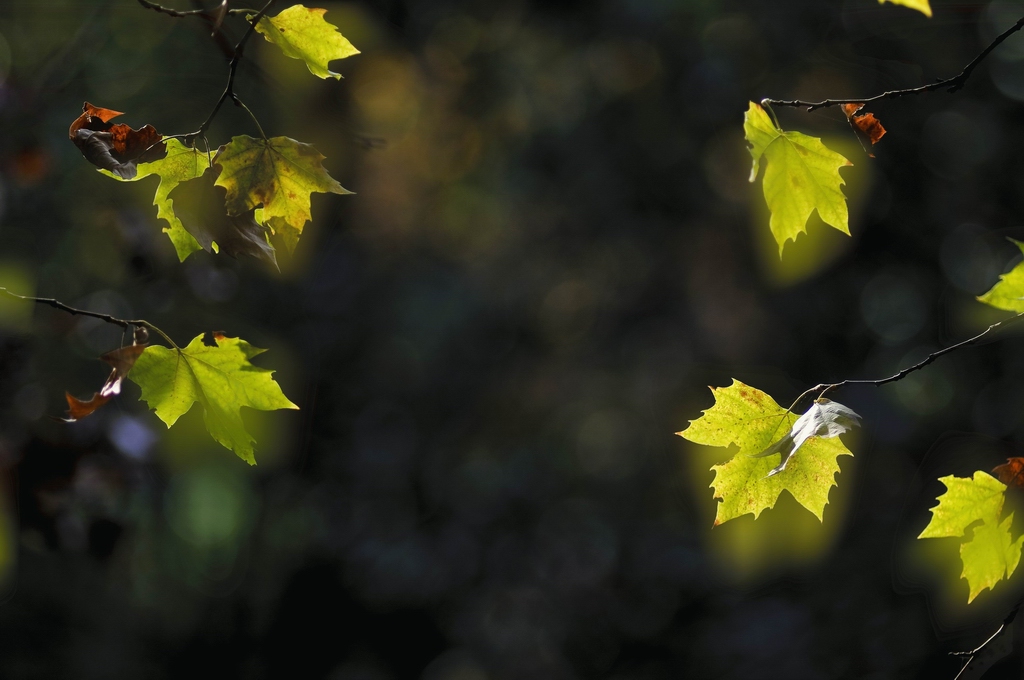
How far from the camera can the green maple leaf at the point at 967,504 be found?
665mm

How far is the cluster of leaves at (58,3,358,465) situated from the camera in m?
0.61

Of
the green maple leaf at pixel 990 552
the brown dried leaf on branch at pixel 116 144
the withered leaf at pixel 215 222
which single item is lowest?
the green maple leaf at pixel 990 552

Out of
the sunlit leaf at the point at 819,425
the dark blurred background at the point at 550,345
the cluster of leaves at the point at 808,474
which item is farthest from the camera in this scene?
the dark blurred background at the point at 550,345

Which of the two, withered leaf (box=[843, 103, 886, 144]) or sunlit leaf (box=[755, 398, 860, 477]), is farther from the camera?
withered leaf (box=[843, 103, 886, 144])

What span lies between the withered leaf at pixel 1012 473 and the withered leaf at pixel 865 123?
12.0 inches

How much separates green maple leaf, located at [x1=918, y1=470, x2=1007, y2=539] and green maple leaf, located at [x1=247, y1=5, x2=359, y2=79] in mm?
648

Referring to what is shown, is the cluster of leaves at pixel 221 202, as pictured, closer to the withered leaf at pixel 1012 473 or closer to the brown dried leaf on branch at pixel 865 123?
the brown dried leaf on branch at pixel 865 123

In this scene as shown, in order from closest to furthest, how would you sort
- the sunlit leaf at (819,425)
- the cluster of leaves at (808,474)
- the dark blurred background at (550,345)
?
the sunlit leaf at (819,425)
the cluster of leaves at (808,474)
the dark blurred background at (550,345)

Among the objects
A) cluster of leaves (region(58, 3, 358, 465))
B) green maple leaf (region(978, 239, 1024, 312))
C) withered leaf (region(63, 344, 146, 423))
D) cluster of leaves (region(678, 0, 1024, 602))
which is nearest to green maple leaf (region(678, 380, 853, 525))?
cluster of leaves (region(678, 0, 1024, 602))

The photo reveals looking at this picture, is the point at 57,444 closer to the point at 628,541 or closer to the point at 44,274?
the point at 44,274

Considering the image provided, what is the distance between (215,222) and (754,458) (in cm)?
51

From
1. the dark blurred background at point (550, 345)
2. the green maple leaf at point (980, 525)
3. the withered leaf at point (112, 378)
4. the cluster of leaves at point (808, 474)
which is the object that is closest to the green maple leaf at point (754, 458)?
the cluster of leaves at point (808, 474)

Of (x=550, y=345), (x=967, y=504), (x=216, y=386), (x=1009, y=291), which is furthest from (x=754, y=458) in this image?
(x=550, y=345)

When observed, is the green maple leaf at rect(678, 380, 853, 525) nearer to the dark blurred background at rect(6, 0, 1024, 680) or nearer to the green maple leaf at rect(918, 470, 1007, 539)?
the green maple leaf at rect(918, 470, 1007, 539)
